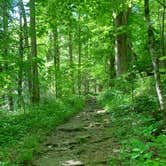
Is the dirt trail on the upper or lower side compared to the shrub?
lower

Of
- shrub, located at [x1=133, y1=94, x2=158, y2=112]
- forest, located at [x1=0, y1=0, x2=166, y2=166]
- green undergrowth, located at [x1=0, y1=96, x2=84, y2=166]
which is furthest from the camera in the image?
shrub, located at [x1=133, y1=94, x2=158, y2=112]

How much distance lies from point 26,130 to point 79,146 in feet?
7.45

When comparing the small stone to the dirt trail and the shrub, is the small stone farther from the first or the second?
the shrub

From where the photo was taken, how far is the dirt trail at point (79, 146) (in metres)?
7.21

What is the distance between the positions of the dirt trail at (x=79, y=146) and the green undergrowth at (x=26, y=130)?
301mm

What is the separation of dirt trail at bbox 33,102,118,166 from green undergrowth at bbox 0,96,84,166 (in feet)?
0.99

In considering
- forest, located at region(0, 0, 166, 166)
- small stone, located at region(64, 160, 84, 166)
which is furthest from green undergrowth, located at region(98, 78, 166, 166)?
small stone, located at region(64, 160, 84, 166)

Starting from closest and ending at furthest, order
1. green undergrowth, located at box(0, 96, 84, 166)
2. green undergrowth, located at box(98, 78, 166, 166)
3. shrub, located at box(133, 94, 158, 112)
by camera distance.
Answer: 1. green undergrowth, located at box(98, 78, 166, 166)
2. green undergrowth, located at box(0, 96, 84, 166)
3. shrub, located at box(133, 94, 158, 112)

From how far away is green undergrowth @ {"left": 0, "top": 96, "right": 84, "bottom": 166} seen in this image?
7.16 metres

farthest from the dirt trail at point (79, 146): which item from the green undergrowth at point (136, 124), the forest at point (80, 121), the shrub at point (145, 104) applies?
the shrub at point (145, 104)

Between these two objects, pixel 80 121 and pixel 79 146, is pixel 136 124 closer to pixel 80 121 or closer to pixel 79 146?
pixel 79 146

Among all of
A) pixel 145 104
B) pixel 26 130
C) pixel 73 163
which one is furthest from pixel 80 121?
pixel 73 163

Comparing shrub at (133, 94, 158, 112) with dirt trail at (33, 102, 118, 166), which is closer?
dirt trail at (33, 102, 118, 166)

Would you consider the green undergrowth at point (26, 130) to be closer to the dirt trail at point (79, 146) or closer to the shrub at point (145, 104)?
the dirt trail at point (79, 146)
